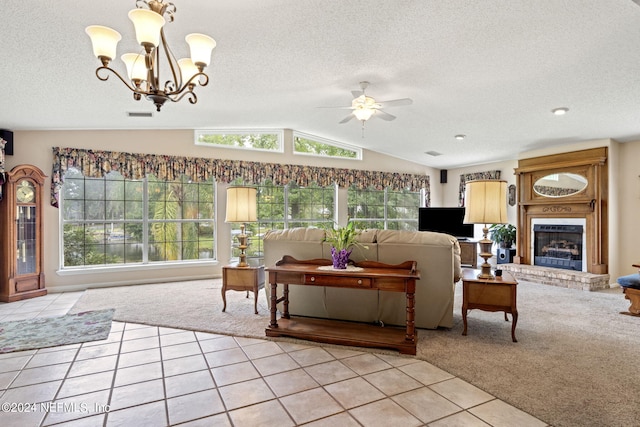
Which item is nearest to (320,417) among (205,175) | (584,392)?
(584,392)

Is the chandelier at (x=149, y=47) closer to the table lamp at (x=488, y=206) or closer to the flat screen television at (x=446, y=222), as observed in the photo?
the table lamp at (x=488, y=206)

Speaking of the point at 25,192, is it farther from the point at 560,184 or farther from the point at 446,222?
the point at 560,184

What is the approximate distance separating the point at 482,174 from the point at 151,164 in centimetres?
716

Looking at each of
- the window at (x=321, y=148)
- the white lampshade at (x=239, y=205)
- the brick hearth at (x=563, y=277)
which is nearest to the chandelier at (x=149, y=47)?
the white lampshade at (x=239, y=205)

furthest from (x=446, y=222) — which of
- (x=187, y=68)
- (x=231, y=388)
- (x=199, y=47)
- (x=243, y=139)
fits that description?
(x=199, y=47)

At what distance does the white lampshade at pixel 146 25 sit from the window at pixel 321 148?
5.03 meters

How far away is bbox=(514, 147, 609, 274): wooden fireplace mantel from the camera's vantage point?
219 inches

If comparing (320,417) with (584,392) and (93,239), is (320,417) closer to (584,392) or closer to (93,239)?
(584,392)

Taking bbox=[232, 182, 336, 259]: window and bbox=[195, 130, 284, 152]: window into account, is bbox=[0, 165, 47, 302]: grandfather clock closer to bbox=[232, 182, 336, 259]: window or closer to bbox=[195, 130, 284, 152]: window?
bbox=[195, 130, 284, 152]: window

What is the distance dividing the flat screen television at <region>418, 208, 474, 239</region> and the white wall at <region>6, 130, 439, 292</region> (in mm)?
2749

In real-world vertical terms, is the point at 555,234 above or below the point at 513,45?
below

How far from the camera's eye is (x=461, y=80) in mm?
3830

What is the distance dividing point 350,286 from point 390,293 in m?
0.70

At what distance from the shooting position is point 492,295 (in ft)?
10.5
